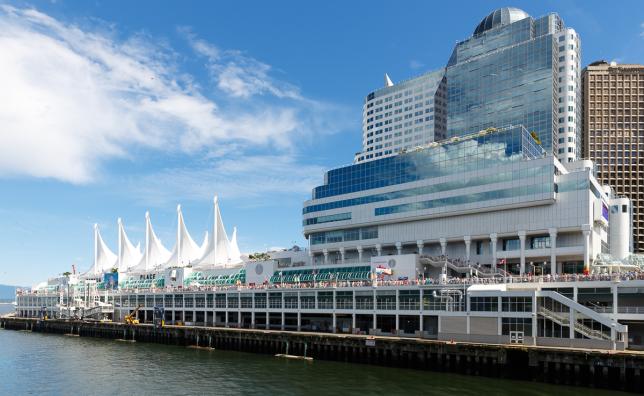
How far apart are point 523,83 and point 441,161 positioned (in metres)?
57.4

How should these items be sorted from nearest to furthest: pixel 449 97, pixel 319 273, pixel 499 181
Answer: pixel 499 181 < pixel 319 273 < pixel 449 97

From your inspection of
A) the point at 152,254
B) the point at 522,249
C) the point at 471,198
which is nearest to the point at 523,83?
the point at 471,198

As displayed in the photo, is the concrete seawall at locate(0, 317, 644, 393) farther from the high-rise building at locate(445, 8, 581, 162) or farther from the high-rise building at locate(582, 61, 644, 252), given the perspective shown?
the high-rise building at locate(582, 61, 644, 252)

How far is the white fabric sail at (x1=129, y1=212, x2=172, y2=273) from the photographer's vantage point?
179 metres

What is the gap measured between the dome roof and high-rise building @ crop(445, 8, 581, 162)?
0.88ft

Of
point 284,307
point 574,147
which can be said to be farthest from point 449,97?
point 284,307

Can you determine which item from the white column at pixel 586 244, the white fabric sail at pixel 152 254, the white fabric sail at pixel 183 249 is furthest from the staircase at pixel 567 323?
the white fabric sail at pixel 152 254

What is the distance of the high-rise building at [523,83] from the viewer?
5945 inches

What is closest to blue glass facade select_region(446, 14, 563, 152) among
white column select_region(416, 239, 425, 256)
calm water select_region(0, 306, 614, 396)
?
white column select_region(416, 239, 425, 256)

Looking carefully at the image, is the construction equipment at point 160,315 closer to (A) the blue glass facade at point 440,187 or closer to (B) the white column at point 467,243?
(A) the blue glass facade at point 440,187

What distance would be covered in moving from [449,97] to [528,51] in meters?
24.6

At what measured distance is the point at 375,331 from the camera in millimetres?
90062

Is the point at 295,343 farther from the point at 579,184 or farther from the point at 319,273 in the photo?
the point at 579,184

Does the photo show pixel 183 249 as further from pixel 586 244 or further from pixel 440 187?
pixel 586 244
